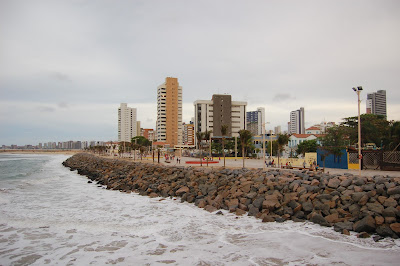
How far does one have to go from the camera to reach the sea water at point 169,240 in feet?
28.1

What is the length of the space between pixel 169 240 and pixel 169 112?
125216 millimetres

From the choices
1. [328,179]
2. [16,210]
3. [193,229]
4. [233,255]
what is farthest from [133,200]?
[328,179]

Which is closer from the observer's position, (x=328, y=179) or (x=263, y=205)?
(x=263, y=205)

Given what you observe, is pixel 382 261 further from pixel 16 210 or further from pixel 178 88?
pixel 178 88

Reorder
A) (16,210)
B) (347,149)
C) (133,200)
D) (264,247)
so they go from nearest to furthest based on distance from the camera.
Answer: (264,247) → (16,210) → (133,200) → (347,149)

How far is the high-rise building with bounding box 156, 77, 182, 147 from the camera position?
438 feet

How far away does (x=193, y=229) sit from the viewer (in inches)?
470

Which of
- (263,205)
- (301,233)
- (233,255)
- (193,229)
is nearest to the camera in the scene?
(233,255)

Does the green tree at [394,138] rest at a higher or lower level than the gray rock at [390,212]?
higher

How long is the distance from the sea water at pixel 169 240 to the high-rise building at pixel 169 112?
118037 mm

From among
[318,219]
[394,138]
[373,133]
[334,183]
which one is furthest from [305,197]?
[373,133]

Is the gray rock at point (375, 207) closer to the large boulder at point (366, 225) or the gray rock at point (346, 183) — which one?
the large boulder at point (366, 225)

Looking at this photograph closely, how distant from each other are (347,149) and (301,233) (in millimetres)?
22264

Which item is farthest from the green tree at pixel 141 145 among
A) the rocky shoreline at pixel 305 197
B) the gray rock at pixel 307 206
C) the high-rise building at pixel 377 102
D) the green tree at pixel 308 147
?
the high-rise building at pixel 377 102
